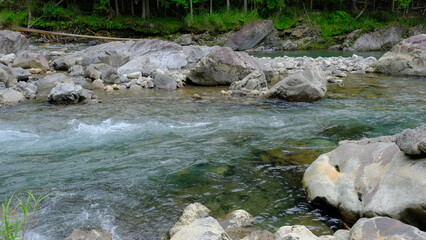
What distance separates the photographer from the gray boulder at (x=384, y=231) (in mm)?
3018

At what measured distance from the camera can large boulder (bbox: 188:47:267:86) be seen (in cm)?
1237

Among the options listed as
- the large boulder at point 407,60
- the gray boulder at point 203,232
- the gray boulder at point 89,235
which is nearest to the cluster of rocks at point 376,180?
the gray boulder at point 203,232

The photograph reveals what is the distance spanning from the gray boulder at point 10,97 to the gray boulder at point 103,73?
10.2 feet

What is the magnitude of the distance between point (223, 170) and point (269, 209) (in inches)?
49.3

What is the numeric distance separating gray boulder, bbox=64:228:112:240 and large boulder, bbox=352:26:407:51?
25.2 metres

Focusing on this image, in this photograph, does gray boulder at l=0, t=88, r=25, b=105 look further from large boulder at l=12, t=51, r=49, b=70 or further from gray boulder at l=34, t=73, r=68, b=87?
large boulder at l=12, t=51, r=49, b=70

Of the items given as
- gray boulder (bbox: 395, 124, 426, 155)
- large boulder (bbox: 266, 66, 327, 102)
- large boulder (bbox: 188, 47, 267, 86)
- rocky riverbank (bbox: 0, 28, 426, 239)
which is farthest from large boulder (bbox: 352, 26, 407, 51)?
gray boulder (bbox: 395, 124, 426, 155)

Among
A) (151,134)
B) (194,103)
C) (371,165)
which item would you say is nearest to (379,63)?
(194,103)

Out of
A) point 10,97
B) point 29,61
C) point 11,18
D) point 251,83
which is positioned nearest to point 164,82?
point 251,83

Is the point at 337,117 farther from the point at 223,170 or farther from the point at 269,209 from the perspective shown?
the point at 269,209

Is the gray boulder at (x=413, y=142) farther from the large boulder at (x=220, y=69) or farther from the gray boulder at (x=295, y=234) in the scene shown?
the large boulder at (x=220, y=69)

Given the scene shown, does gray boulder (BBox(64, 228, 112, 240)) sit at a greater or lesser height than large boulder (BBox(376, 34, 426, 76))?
greater

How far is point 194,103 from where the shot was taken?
33.3 feet

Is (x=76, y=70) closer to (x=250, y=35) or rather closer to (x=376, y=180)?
(x=376, y=180)
